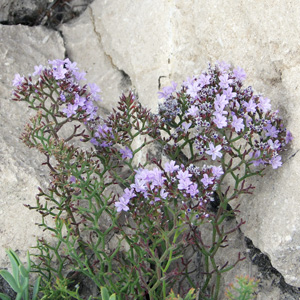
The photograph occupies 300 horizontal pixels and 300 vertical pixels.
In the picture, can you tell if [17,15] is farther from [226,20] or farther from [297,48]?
[297,48]

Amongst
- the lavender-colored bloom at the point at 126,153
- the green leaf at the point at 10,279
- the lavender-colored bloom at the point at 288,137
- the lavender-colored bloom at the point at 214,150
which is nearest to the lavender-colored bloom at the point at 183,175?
the lavender-colored bloom at the point at 214,150

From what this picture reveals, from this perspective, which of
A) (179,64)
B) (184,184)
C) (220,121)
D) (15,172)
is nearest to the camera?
(184,184)

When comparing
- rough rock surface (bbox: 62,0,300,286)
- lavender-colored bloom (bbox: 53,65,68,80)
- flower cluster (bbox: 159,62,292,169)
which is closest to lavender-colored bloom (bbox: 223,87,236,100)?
flower cluster (bbox: 159,62,292,169)

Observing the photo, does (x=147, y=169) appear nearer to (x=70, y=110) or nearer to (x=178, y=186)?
(x=178, y=186)

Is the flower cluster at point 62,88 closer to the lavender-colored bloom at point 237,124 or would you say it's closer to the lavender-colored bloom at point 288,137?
the lavender-colored bloom at point 237,124

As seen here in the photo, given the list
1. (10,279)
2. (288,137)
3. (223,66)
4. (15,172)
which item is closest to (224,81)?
(223,66)

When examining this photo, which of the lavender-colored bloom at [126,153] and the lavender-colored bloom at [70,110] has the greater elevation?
the lavender-colored bloom at [126,153]

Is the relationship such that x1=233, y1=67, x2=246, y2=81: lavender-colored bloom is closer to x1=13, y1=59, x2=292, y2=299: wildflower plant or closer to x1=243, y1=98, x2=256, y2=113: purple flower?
x1=13, y1=59, x2=292, y2=299: wildflower plant
